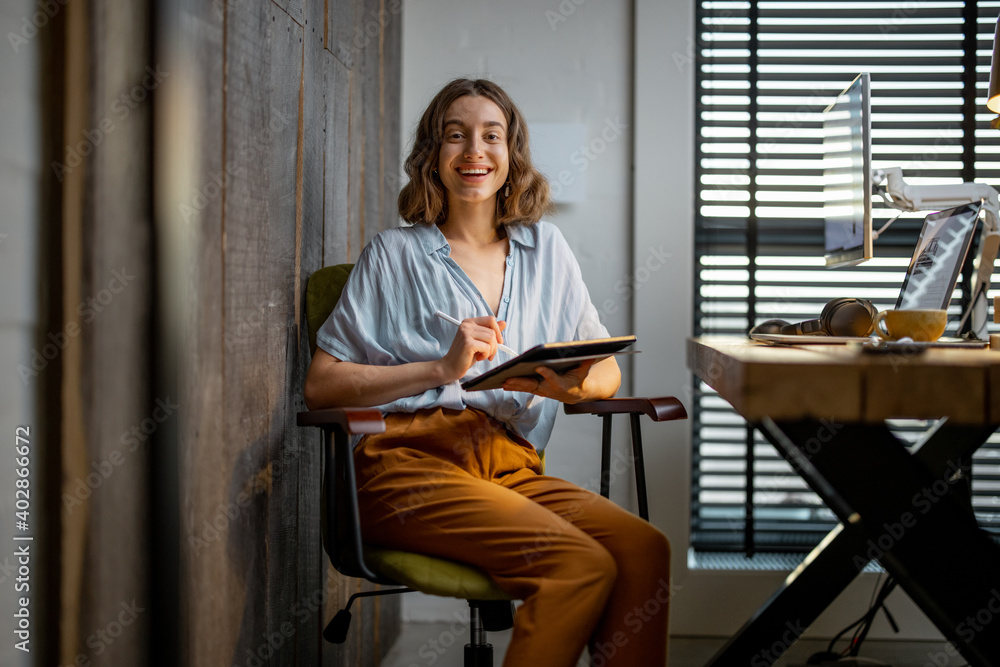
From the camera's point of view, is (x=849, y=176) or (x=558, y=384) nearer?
(x=558, y=384)

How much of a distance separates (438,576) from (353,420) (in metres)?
0.31

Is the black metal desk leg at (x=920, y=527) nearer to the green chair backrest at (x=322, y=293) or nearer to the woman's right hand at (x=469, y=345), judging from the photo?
the woman's right hand at (x=469, y=345)

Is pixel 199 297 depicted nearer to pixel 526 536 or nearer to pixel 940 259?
pixel 526 536

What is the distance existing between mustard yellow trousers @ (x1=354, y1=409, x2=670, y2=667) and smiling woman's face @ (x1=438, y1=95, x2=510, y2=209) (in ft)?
1.75

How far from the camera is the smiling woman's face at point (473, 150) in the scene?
180cm

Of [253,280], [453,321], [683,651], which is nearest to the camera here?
[253,280]

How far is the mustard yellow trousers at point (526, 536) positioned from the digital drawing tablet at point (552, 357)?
21cm

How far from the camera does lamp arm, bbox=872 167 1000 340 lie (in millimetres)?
1802

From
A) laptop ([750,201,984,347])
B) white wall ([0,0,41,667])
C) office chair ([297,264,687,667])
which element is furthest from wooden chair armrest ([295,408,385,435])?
laptop ([750,201,984,347])

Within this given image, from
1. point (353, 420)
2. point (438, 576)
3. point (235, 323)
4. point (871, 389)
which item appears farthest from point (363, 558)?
point (871, 389)

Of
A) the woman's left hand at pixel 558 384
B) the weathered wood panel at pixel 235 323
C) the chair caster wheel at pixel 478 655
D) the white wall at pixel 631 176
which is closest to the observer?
the weathered wood panel at pixel 235 323

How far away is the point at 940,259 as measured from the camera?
5.80 feet

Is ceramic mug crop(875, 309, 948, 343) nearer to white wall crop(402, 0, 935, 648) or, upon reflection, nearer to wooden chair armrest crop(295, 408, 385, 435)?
wooden chair armrest crop(295, 408, 385, 435)

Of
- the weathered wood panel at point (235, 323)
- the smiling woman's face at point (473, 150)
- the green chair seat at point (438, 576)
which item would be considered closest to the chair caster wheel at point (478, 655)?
the green chair seat at point (438, 576)
